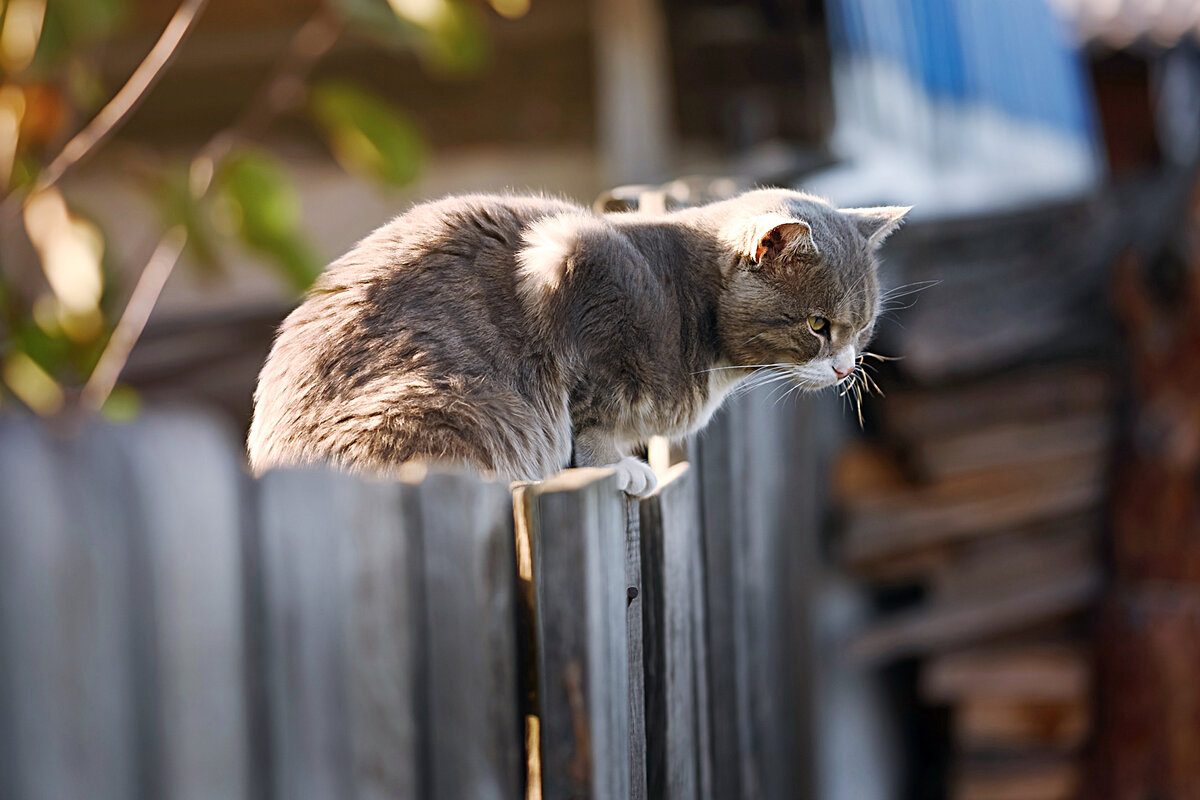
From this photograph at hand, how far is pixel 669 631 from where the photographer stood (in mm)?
1479

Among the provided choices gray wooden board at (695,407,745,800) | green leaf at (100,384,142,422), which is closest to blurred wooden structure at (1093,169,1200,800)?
Result: gray wooden board at (695,407,745,800)

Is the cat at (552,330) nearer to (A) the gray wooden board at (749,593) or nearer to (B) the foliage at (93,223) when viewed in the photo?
(A) the gray wooden board at (749,593)

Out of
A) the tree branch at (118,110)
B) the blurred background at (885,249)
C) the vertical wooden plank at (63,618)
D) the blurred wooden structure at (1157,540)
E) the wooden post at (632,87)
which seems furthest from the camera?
the wooden post at (632,87)

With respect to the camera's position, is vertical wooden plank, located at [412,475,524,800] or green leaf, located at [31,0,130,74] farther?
green leaf, located at [31,0,130,74]

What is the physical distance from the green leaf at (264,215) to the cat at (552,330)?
3.22 feet

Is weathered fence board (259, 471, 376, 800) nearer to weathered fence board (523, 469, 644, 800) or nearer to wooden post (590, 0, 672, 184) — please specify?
weathered fence board (523, 469, 644, 800)

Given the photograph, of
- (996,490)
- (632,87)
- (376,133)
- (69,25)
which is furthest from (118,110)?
(996,490)

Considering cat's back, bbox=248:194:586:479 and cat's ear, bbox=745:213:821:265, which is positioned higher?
cat's ear, bbox=745:213:821:265

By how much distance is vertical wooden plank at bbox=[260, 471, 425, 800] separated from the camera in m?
0.92

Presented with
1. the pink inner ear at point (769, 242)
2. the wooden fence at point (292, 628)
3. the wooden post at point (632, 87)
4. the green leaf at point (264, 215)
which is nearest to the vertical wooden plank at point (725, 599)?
the pink inner ear at point (769, 242)

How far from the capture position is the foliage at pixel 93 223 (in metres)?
2.71

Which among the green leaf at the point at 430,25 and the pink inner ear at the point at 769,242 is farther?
the green leaf at the point at 430,25

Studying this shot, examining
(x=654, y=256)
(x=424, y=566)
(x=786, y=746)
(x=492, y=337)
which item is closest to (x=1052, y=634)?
(x=786, y=746)

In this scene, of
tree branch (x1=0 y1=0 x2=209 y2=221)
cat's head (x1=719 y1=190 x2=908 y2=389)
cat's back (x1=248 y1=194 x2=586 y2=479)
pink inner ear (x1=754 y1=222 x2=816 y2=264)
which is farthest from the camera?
tree branch (x1=0 y1=0 x2=209 y2=221)
